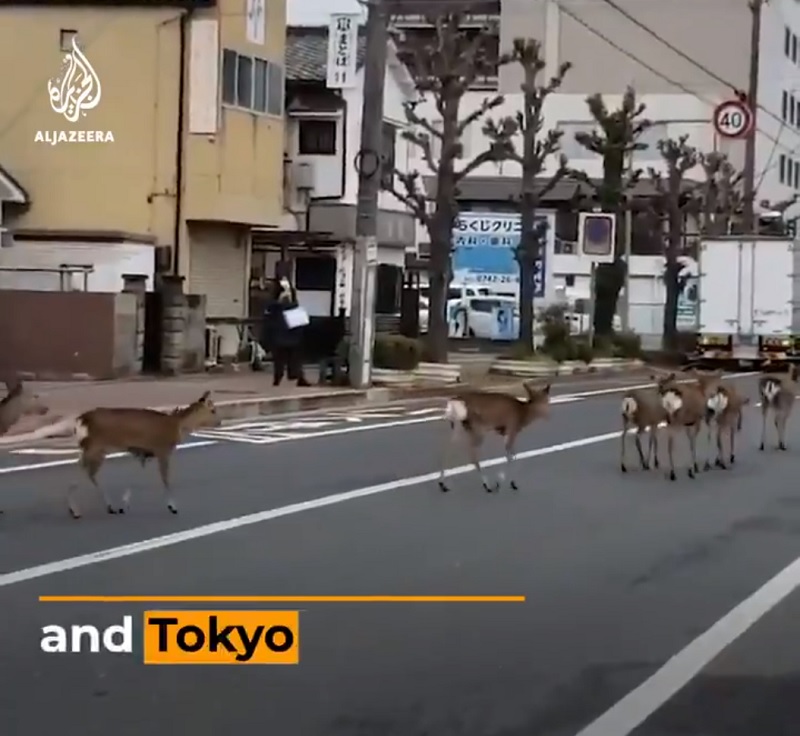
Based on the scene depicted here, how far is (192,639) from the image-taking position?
9609 millimetres

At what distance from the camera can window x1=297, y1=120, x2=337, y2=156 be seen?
45906mm

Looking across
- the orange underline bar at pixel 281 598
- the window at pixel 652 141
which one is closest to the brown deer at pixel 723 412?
the orange underline bar at pixel 281 598

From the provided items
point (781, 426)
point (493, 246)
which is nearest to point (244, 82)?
point (493, 246)

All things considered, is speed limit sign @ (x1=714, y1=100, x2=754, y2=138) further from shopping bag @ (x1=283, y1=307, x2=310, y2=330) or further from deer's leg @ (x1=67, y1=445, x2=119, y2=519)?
deer's leg @ (x1=67, y1=445, x2=119, y2=519)

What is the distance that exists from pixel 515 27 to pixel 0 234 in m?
54.9

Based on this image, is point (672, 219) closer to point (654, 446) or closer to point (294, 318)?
point (294, 318)

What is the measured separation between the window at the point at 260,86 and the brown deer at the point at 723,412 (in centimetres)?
1915

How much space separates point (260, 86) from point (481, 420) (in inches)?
860

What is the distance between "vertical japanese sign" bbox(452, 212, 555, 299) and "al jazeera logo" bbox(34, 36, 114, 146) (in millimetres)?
12718

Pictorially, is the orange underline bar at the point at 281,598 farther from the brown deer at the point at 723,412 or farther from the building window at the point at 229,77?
the building window at the point at 229,77

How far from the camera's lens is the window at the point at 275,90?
38344 millimetres

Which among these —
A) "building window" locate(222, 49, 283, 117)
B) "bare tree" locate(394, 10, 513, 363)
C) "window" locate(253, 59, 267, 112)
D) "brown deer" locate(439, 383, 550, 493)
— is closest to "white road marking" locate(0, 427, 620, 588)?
"brown deer" locate(439, 383, 550, 493)

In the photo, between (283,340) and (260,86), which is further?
(260,86)

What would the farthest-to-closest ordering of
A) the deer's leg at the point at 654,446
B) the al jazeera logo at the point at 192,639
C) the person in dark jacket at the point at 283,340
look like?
the person in dark jacket at the point at 283,340 → the deer's leg at the point at 654,446 → the al jazeera logo at the point at 192,639
